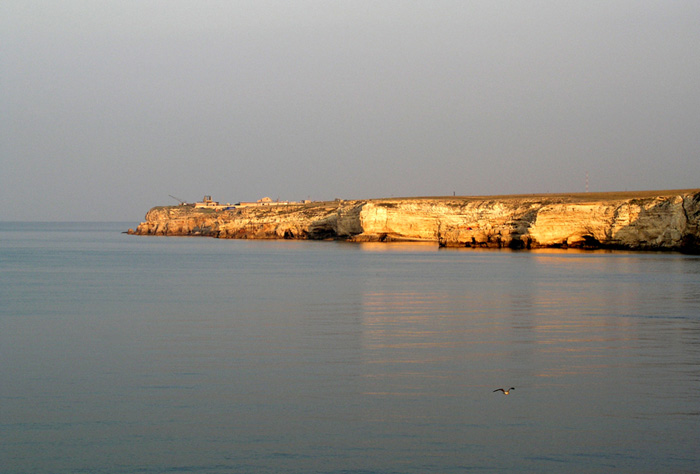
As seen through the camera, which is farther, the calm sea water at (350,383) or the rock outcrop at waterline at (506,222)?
the rock outcrop at waterline at (506,222)

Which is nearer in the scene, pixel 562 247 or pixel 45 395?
pixel 45 395

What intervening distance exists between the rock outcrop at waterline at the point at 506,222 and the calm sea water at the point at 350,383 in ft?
105

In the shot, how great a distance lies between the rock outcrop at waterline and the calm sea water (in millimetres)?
31954

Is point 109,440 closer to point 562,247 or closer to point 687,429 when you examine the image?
point 687,429

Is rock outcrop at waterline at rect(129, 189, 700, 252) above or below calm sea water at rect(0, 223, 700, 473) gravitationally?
above

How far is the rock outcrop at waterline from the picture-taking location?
56625 mm

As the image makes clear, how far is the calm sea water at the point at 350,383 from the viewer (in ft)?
29.7

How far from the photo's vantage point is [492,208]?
75.8 metres

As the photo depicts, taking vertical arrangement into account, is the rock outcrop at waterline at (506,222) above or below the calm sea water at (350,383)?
above

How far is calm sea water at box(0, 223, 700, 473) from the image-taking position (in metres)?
9.06

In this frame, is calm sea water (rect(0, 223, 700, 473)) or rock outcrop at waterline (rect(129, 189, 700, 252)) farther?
rock outcrop at waterline (rect(129, 189, 700, 252))

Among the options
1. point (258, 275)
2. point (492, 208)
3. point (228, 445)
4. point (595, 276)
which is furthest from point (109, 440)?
point (492, 208)

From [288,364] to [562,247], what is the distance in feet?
176

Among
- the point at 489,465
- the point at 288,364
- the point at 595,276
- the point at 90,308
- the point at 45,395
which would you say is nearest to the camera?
the point at 489,465
